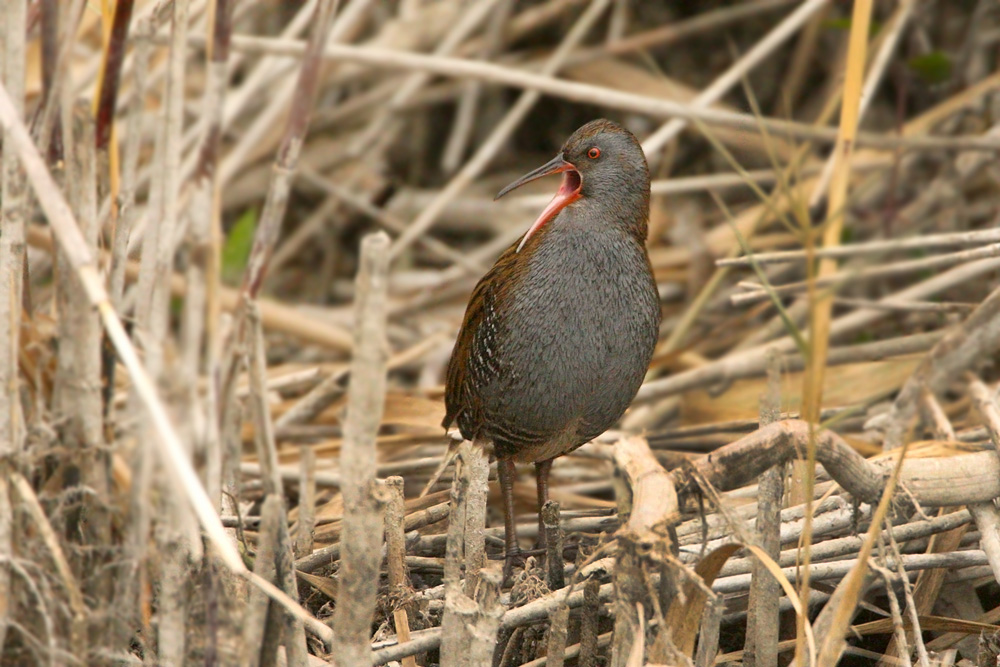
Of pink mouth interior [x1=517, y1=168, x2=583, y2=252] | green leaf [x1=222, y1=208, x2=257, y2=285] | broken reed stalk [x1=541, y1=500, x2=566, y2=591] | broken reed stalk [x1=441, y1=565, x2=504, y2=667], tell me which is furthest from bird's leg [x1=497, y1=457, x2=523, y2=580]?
green leaf [x1=222, y1=208, x2=257, y2=285]

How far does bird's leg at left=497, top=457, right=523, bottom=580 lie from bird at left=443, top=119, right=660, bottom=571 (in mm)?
11

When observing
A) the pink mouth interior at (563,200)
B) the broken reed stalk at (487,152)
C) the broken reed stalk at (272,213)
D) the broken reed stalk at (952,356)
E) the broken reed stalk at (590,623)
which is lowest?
the broken reed stalk at (590,623)

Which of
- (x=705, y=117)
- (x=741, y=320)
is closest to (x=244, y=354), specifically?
(x=705, y=117)

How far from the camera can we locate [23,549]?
177 centimetres

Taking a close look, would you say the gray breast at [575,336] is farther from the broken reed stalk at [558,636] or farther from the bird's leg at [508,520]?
the broken reed stalk at [558,636]

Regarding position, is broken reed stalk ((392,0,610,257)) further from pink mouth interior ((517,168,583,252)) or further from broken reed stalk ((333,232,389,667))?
broken reed stalk ((333,232,389,667))

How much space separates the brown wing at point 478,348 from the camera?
2.57m

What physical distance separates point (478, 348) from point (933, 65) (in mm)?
2856

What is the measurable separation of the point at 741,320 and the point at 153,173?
106 inches

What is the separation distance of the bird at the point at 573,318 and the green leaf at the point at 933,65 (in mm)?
2422

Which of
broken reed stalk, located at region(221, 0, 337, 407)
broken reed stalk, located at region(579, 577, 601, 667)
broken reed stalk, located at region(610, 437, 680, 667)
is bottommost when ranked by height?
broken reed stalk, located at region(579, 577, 601, 667)

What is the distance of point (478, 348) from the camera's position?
2641 mm

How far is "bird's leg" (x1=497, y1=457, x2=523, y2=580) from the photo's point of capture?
2.71 metres

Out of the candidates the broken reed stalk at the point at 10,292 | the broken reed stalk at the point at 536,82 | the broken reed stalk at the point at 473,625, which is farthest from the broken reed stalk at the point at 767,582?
the broken reed stalk at the point at 536,82
